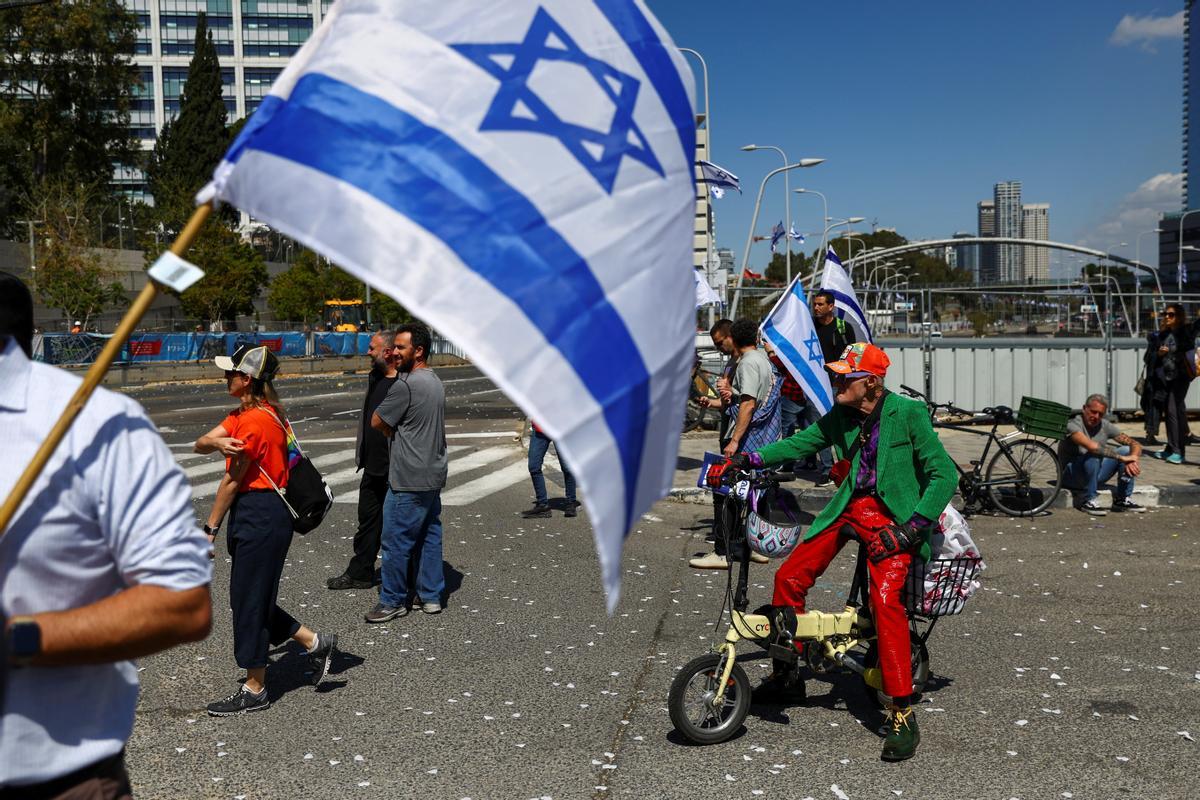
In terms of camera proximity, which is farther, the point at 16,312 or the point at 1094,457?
the point at 1094,457

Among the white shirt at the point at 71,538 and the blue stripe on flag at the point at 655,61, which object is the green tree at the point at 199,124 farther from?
the white shirt at the point at 71,538

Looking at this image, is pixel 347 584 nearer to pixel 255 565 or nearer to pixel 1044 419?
pixel 255 565

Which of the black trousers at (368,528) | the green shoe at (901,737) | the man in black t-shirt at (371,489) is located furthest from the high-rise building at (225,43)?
the green shoe at (901,737)

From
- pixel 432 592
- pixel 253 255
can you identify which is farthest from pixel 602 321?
pixel 253 255

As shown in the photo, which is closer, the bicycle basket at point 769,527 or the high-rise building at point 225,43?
the bicycle basket at point 769,527

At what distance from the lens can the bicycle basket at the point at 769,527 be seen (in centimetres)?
524

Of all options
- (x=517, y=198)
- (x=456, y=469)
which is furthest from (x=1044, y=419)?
(x=517, y=198)

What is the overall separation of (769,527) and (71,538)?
3.75 metres

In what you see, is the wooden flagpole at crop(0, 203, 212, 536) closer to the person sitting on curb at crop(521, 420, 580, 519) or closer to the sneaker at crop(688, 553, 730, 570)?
the sneaker at crop(688, 553, 730, 570)

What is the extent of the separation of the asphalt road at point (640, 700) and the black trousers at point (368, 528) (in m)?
0.23

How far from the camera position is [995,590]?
7.73m

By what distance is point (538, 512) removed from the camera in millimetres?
10812

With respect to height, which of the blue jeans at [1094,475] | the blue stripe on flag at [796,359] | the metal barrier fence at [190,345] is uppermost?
the metal barrier fence at [190,345]

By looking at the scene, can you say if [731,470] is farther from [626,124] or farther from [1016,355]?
[1016,355]
